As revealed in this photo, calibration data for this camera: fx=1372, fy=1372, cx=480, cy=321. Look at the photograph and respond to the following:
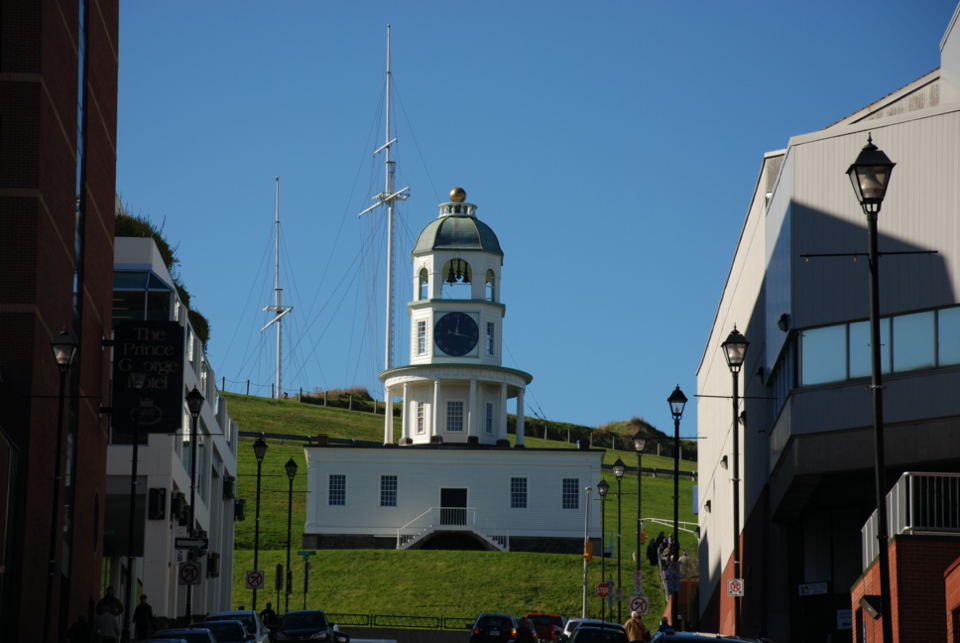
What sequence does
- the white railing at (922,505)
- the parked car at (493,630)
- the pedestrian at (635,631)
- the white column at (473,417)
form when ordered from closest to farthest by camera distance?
the white railing at (922,505), the pedestrian at (635,631), the parked car at (493,630), the white column at (473,417)

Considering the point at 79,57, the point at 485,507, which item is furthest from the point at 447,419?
the point at 79,57

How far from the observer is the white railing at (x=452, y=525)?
245 feet

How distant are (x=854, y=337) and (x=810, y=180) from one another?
390 cm

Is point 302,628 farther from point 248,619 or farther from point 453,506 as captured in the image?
point 453,506

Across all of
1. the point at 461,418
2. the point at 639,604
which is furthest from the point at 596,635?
the point at 461,418

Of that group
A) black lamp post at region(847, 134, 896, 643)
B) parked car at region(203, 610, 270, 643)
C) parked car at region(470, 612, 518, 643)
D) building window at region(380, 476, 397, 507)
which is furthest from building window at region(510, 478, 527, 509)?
black lamp post at region(847, 134, 896, 643)

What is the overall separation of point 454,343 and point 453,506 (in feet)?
30.5

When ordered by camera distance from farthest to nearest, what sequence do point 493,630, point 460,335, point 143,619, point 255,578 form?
1. point 460,335
2. point 255,578
3. point 493,630
4. point 143,619

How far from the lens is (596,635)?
25312mm

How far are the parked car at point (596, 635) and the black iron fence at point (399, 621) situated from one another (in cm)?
2721

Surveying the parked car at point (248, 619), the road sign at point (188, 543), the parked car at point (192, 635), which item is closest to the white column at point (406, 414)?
the road sign at point (188, 543)

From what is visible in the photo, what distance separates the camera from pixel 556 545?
76000mm

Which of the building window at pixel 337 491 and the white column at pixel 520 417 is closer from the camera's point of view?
the building window at pixel 337 491

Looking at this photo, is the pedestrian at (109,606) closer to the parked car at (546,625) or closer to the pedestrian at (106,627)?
the pedestrian at (106,627)
